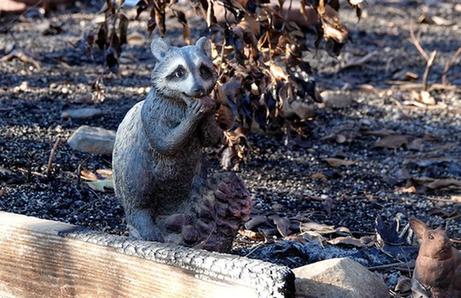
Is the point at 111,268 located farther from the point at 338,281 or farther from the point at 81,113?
the point at 81,113

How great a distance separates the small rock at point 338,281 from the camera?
2.81 m

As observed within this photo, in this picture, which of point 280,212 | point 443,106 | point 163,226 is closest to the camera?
point 163,226

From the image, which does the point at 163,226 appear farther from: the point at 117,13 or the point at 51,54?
the point at 51,54

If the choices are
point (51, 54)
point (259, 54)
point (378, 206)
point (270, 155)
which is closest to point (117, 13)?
point (259, 54)

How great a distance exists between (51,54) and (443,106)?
9.39ft

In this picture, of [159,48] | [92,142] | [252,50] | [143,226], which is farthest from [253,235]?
[92,142]

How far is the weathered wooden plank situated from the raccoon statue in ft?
0.81

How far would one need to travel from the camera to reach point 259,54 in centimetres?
481

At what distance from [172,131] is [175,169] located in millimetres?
159

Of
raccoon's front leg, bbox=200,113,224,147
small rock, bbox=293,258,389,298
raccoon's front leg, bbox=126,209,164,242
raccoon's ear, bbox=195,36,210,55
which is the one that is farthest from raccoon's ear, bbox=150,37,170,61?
small rock, bbox=293,258,389,298

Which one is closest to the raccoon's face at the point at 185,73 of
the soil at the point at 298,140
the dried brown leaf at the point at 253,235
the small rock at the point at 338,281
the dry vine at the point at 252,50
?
the small rock at the point at 338,281

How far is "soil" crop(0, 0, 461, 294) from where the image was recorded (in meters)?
4.43

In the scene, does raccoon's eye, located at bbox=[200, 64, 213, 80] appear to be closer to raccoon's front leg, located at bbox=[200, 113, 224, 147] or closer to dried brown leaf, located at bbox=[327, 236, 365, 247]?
raccoon's front leg, located at bbox=[200, 113, 224, 147]

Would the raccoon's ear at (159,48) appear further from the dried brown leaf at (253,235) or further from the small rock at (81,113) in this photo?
the small rock at (81,113)
